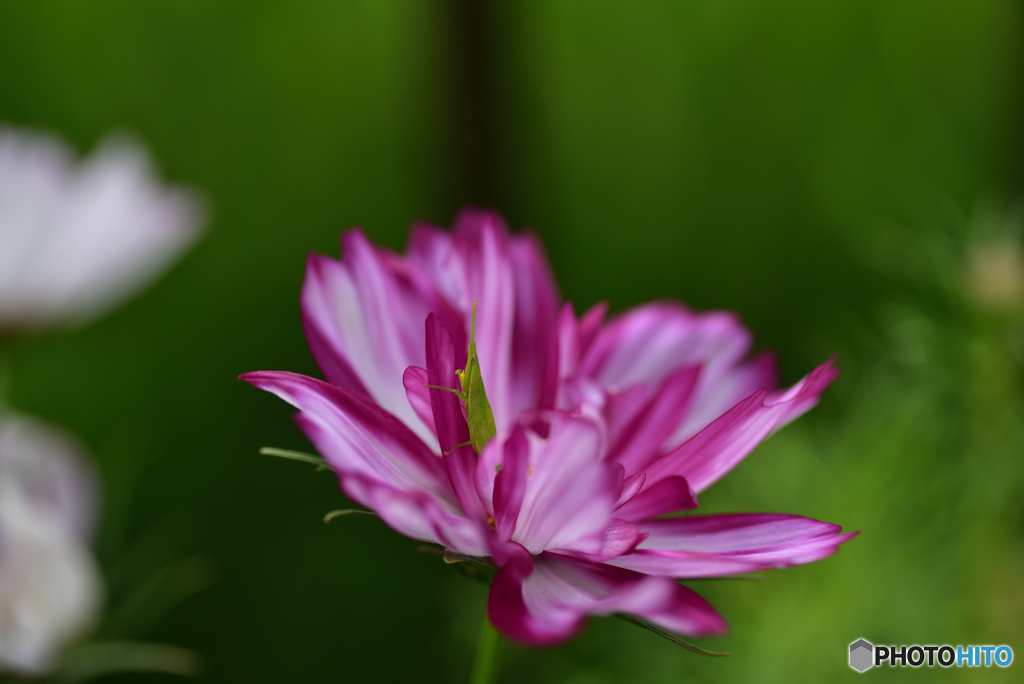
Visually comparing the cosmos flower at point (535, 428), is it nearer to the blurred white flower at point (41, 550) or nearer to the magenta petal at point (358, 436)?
the magenta petal at point (358, 436)

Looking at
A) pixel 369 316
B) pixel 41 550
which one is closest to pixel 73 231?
pixel 41 550

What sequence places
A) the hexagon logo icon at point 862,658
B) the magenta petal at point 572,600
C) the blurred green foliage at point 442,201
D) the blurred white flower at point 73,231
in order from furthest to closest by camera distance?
1. the blurred green foliage at point 442,201
2. the blurred white flower at point 73,231
3. the hexagon logo icon at point 862,658
4. the magenta petal at point 572,600

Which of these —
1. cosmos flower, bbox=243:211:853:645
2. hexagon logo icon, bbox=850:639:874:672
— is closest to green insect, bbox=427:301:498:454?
cosmos flower, bbox=243:211:853:645

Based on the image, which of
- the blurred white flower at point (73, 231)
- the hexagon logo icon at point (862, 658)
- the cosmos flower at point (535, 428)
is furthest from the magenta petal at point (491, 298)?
the blurred white flower at point (73, 231)

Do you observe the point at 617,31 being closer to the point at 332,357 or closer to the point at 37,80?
the point at 37,80

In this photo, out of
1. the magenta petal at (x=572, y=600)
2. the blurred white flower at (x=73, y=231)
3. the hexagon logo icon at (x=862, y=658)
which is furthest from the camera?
the blurred white flower at (x=73, y=231)

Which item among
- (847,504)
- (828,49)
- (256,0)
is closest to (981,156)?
(828,49)
